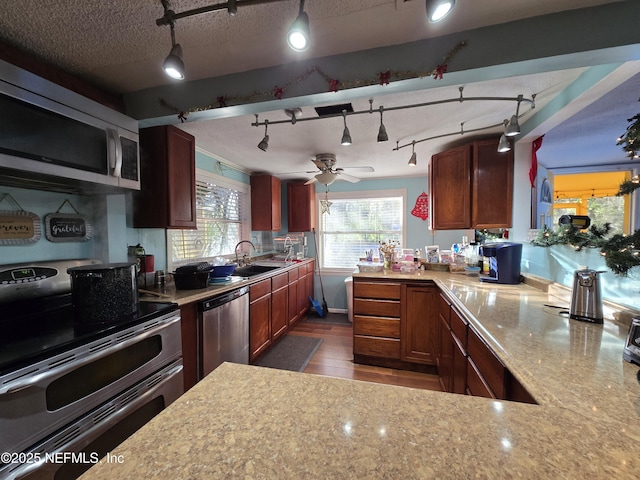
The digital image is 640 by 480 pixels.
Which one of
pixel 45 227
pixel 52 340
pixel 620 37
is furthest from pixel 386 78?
pixel 45 227

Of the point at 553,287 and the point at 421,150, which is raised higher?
the point at 421,150

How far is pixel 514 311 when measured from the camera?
1.46m

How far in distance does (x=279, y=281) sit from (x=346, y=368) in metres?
1.28

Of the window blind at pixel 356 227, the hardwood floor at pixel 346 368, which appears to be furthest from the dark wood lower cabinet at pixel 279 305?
the window blind at pixel 356 227

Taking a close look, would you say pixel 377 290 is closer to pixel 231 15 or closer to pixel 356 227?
pixel 356 227

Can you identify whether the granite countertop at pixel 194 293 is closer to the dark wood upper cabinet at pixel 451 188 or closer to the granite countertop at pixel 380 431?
the granite countertop at pixel 380 431

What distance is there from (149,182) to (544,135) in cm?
328

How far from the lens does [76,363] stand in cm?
110

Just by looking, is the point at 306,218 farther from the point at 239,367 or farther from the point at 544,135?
the point at 239,367

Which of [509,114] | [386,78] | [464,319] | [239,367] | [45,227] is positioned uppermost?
[509,114]

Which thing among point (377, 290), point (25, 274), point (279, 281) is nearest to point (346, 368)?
point (377, 290)

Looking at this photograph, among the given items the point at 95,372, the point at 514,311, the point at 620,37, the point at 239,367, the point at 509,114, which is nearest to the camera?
the point at 239,367

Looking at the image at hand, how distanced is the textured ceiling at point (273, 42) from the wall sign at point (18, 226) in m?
0.85

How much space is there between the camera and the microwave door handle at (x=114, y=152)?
59.4 inches
